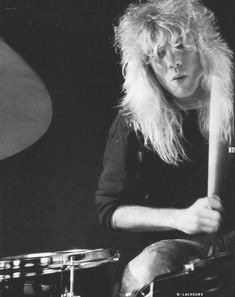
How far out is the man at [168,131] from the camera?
1571 mm

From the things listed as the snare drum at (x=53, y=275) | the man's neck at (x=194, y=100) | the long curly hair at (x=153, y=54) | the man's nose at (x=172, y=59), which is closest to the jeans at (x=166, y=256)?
the snare drum at (x=53, y=275)

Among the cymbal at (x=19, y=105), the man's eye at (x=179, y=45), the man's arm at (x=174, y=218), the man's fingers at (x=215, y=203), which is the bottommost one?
the man's arm at (x=174, y=218)

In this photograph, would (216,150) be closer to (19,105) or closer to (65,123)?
(65,123)

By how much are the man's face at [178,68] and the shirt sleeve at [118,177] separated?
240 millimetres

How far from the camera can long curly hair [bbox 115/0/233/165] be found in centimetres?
162

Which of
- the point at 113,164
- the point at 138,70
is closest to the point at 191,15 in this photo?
the point at 138,70

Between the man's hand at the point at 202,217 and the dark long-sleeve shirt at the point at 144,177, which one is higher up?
the dark long-sleeve shirt at the point at 144,177

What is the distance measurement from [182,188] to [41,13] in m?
0.82

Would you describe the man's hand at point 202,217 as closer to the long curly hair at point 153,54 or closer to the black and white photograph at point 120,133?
the black and white photograph at point 120,133

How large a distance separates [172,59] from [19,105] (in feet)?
1.93

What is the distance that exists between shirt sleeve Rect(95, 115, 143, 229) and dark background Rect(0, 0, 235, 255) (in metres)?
0.03

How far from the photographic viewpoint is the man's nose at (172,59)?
1.62 m

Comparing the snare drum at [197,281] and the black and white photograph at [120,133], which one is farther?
the black and white photograph at [120,133]

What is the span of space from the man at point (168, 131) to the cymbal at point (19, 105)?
10.6 inches
